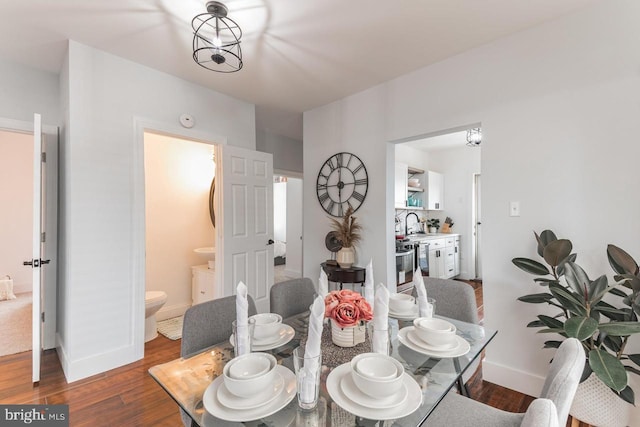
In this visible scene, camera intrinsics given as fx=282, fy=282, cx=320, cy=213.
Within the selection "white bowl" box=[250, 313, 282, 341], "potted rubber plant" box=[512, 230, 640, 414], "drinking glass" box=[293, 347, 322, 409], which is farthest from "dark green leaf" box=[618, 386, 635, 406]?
"white bowl" box=[250, 313, 282, 341]

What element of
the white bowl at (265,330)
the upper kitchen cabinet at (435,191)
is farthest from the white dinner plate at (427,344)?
the upper kitchen cabinet at (435,191)

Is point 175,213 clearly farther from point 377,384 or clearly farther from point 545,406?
point 545,406

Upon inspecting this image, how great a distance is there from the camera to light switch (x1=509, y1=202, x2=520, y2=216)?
2.13 meters

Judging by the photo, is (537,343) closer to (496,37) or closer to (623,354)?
(623,354)

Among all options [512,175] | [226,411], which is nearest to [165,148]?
[226,411]

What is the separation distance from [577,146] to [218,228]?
10.4 ft

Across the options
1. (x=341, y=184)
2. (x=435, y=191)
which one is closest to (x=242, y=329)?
(x=341, y=184)

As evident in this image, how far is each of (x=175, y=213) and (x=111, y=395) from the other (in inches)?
88.4

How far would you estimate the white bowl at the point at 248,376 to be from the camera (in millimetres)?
871

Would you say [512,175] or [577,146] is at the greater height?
[577,146]

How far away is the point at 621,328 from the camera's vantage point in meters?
1.37

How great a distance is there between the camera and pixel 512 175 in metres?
2.16

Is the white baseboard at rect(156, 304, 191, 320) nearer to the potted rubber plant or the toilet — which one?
the toilet

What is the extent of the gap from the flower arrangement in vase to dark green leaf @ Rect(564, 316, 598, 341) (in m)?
1.00
